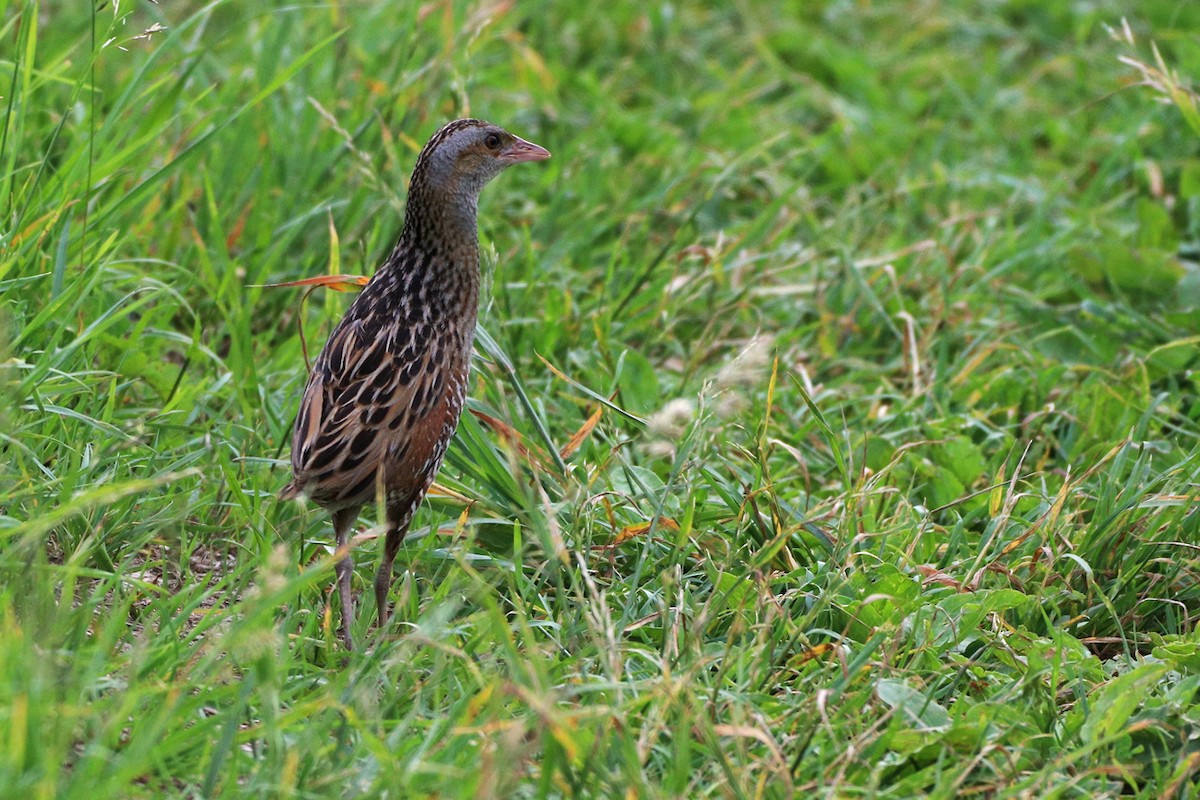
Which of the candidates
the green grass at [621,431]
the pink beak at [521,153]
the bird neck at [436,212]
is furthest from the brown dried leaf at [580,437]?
the pink beak at [521,153]

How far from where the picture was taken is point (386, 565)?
3.71m

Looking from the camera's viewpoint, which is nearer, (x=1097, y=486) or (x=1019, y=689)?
(x=1019, y=689)

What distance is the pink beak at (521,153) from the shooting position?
4.16 m

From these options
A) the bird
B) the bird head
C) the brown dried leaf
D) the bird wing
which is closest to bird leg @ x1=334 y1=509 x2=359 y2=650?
the bird

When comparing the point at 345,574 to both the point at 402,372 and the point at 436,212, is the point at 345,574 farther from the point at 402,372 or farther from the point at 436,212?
the point at 436,212

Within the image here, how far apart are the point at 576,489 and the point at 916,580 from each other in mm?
930

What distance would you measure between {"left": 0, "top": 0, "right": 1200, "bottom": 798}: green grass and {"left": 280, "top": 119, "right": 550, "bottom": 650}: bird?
0.20 metres

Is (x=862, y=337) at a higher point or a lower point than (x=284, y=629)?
lower

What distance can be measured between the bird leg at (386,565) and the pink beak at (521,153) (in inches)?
42.4

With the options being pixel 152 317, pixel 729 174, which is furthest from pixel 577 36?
pixel 152 317

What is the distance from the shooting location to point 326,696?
2893mm

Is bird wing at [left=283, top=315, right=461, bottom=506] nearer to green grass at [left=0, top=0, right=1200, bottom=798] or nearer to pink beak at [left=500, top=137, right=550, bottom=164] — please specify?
green grass at [left=0, top=0, right=1200, bottom=798]

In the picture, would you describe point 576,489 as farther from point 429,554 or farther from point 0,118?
point 0,118

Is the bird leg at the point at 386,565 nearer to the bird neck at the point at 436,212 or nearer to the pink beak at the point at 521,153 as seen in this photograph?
the bird neck at the point at 436,212
